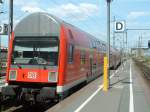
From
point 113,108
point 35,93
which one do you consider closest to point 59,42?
point 35,93

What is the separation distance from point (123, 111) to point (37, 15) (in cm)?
488

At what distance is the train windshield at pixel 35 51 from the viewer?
14578 mm

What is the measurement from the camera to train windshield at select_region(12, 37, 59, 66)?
1458 cm

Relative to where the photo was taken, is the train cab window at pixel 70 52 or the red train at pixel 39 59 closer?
the red train at pixel 39 59

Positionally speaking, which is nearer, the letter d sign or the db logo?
the db logo

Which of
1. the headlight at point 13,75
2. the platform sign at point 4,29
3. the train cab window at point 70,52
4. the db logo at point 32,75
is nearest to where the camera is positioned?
the db logo at point 32,75

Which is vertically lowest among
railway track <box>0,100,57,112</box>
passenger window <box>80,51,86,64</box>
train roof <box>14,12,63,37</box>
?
railway track <box>0,100,57,112</box>

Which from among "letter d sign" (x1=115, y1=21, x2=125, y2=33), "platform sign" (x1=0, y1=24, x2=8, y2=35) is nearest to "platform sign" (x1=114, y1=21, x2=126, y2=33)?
"letter d sign" (x1=115, y1=21, x2=125, y2=33)

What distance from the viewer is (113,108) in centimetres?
1338

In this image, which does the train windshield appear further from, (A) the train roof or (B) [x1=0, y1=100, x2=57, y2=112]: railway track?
(B) [x1=0, y1=100, x2=57, y2=112]: railway track

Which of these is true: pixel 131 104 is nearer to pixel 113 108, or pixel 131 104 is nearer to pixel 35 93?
pixel 113 108

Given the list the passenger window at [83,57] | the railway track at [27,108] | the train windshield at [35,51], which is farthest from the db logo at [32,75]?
the passenger window at [83,57]

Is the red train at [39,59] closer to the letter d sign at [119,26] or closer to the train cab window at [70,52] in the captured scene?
the train cab window at [70,52]

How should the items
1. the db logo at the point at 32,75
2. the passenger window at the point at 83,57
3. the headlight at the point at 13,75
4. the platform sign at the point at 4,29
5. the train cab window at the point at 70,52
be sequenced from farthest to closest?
the platform sign at the point at 4,29 → the passenger window at the point at 83,57 → the train cab window at the point at 70,52 → the headlight at the point at 13,75 → the db logo at the point at 32,75
